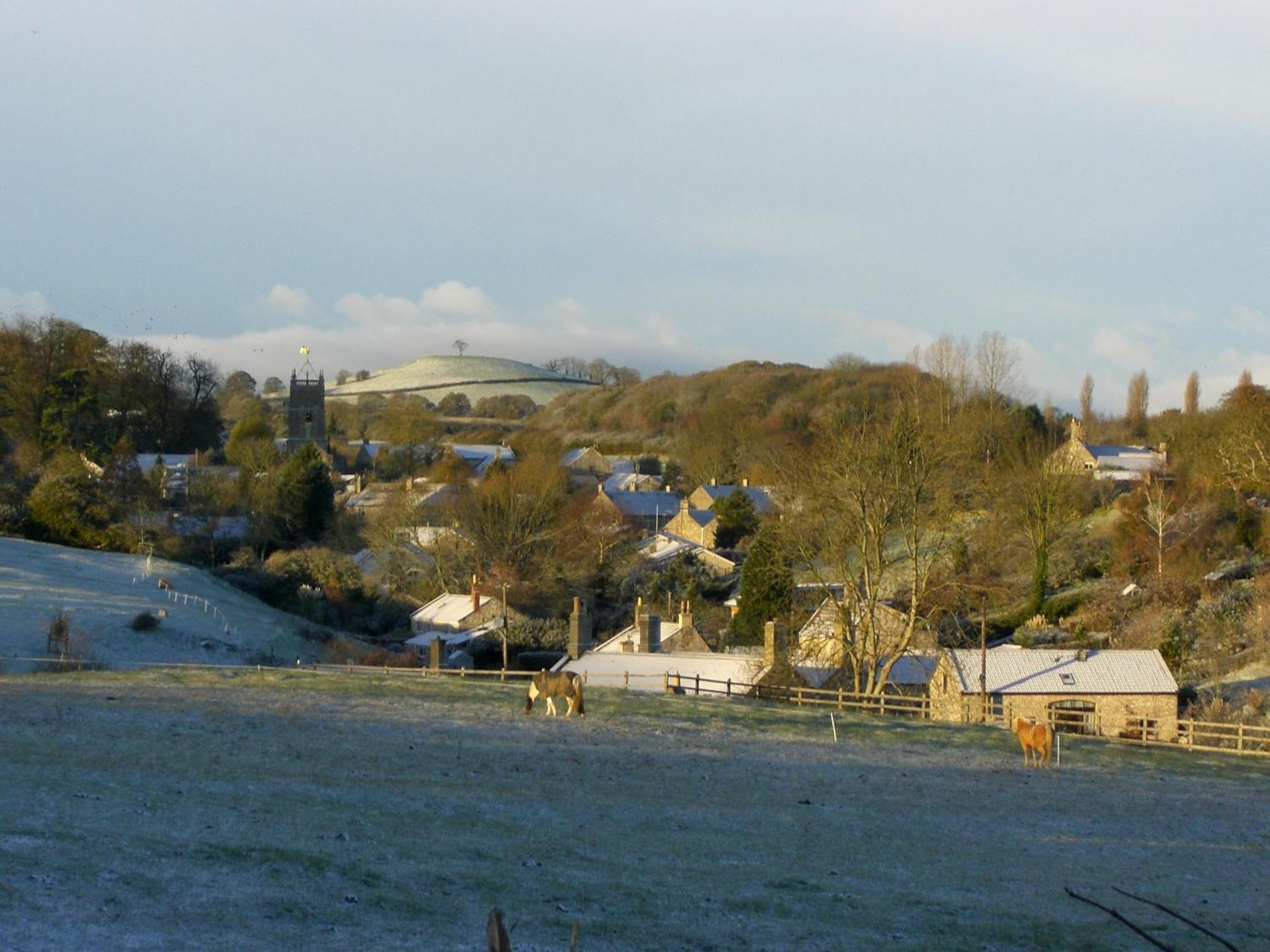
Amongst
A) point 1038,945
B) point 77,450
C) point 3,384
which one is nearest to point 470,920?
point 1038,945

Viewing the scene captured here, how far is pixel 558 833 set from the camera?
17062mm

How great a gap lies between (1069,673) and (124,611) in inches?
1251

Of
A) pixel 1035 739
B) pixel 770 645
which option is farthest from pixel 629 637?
pixel 1035 739

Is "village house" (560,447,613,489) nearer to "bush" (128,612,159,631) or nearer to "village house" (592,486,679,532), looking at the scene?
"village house" (592,486,679,532)

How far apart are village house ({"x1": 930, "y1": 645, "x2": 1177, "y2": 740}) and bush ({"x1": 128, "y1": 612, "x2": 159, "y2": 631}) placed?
26.1 metres

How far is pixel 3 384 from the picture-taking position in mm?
83062

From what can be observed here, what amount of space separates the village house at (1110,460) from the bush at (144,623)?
A: 1788 inches

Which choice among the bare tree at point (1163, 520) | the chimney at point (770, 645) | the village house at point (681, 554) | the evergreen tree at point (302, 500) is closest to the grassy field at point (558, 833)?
the chimney at point (770, 645)

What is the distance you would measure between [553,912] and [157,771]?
313 inches

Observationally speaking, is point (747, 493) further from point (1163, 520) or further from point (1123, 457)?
point (1163, 520)

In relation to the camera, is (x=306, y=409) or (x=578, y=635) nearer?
(x=578, y=635)

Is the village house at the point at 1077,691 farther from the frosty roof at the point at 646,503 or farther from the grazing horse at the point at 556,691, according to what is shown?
the frosty roof at the point at 646,503

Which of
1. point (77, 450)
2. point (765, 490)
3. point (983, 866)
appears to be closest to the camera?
point (983, 866)

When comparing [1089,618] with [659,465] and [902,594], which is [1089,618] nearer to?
[902,594]
